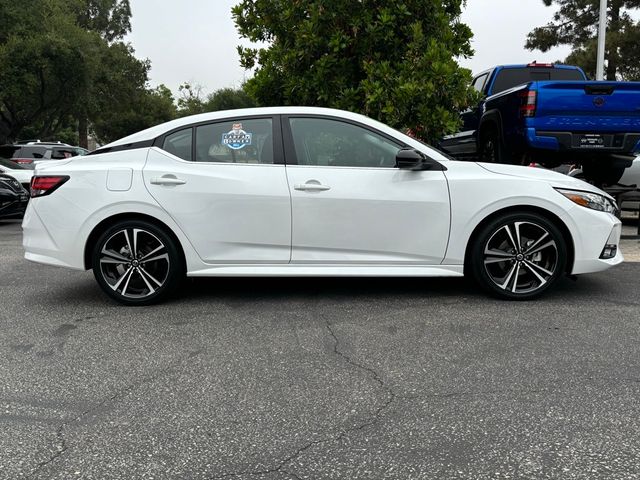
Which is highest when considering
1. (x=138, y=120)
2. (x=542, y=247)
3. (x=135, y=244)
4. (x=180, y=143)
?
(x=138, y=120)

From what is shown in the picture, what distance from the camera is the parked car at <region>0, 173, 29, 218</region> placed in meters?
11.0

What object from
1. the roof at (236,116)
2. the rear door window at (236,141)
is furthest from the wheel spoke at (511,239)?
the rear door window at (236,141)

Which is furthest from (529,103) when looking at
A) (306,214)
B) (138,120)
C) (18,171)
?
(138,120)

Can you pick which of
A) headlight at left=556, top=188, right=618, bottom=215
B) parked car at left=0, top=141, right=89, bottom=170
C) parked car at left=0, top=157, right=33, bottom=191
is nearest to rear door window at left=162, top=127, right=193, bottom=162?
headlight at left=556, top=188, right=618, bottom=215

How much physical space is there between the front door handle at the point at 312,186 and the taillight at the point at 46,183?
1.96m

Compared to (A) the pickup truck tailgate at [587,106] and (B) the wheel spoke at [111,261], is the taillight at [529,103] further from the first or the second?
(B) the wheel spoke at [111,261]

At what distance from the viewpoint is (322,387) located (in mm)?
3367

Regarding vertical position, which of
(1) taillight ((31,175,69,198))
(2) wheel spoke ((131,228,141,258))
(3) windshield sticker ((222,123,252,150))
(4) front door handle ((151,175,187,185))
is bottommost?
(2) wheel spoke ((131,228,141,258))

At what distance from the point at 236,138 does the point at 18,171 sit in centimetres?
947

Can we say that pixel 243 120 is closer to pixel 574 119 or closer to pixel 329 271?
pixel 329 271

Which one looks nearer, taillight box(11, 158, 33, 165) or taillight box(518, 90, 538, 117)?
taillight box(518, 90, 538, 117)

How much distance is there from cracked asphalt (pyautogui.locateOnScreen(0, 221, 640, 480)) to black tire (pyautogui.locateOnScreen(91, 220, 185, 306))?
0.16 metres

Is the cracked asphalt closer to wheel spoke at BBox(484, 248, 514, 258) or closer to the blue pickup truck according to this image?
wheel spoke at BBox(484, 248, 514, 258)

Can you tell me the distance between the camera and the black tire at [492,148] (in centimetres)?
798
